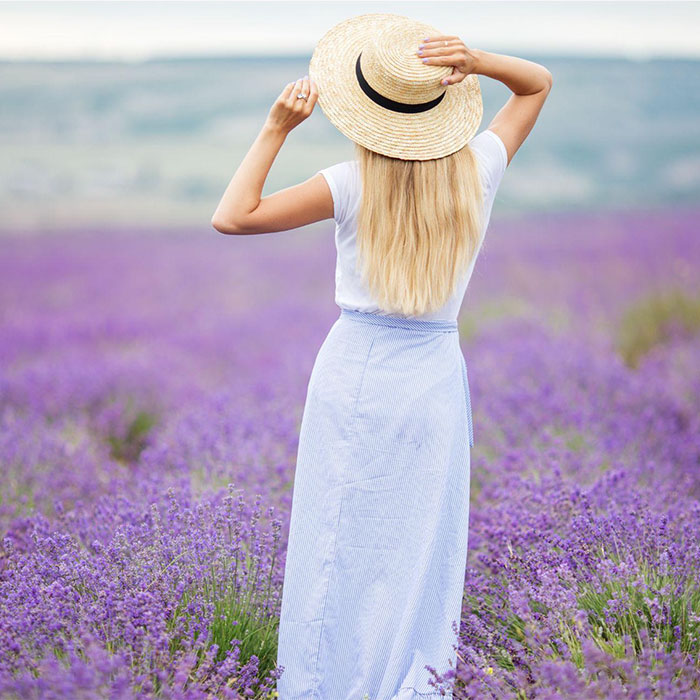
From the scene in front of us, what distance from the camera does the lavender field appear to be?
6.14 ft

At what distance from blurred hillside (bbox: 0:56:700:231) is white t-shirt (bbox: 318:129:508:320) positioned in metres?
15.1

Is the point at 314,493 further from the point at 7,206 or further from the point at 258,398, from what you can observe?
the point at 7,206

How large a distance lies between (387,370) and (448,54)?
0.77 meters

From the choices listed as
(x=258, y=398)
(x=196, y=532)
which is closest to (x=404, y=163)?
(x=196, y=532)

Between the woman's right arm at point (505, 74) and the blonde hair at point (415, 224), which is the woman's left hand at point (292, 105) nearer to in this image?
the blonde hair at point (415, 224)

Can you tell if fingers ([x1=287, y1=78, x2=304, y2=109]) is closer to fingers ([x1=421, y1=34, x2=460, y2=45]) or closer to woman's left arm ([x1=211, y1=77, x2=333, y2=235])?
woman's left arm ([x1=211, y1=77, x2=333, y2=235])

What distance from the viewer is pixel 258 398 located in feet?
16.3

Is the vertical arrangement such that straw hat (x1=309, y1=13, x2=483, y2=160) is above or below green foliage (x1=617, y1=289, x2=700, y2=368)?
above

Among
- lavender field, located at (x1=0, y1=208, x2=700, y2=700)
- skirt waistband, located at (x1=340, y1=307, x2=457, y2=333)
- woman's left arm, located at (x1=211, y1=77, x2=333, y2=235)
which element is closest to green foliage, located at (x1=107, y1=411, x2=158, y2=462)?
lavender field, located at (x1=0, y1=208, x2=700, y2=700)

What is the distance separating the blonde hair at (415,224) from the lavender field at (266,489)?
0.75 meters

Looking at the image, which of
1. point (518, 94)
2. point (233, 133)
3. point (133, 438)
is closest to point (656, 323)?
point (133, 438)

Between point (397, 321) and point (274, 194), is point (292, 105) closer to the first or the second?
point (274, 194)

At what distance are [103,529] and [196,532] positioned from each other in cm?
48

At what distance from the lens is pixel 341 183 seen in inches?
75.3
